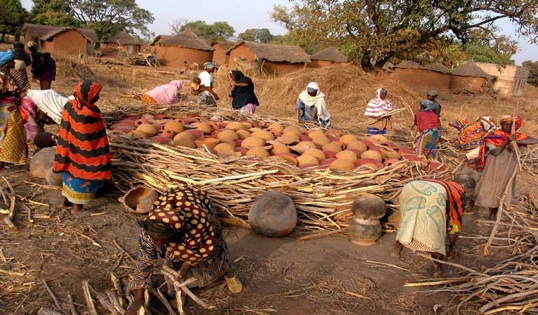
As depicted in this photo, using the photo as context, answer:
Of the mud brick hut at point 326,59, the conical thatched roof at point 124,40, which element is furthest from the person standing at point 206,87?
the conical thatched roof at point 124,40

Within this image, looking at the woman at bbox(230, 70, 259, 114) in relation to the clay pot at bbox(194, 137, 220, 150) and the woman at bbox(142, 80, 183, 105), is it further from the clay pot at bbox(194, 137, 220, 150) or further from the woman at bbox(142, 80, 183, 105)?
the clay pot at bbox(194, 137, 220, 150)

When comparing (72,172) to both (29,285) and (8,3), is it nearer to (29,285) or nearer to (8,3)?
(29,285)

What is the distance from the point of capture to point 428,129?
6.12m

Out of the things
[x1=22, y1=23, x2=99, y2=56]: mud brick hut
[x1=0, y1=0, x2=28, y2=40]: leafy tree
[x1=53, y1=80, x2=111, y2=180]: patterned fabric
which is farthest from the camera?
[x1=0, y1=0, x2=28, y2=40]: leafy tree

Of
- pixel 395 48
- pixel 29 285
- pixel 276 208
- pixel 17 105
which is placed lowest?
pixel 29 285

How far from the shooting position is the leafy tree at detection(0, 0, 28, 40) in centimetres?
2973

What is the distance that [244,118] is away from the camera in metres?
6.74

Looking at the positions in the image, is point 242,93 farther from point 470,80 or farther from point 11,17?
point 11,17

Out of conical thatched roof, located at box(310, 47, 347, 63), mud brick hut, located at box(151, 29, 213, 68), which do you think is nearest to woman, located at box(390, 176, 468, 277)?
conical thatched roof, located at box(310, 47, 347, 63)

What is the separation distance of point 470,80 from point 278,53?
13.6m

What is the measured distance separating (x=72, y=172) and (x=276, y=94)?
36.7 ft

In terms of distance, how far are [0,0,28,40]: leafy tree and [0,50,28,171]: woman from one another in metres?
29.8

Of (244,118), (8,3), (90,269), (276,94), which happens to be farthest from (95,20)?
(90,269)

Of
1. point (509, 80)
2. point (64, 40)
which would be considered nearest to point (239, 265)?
point (64, 40)
